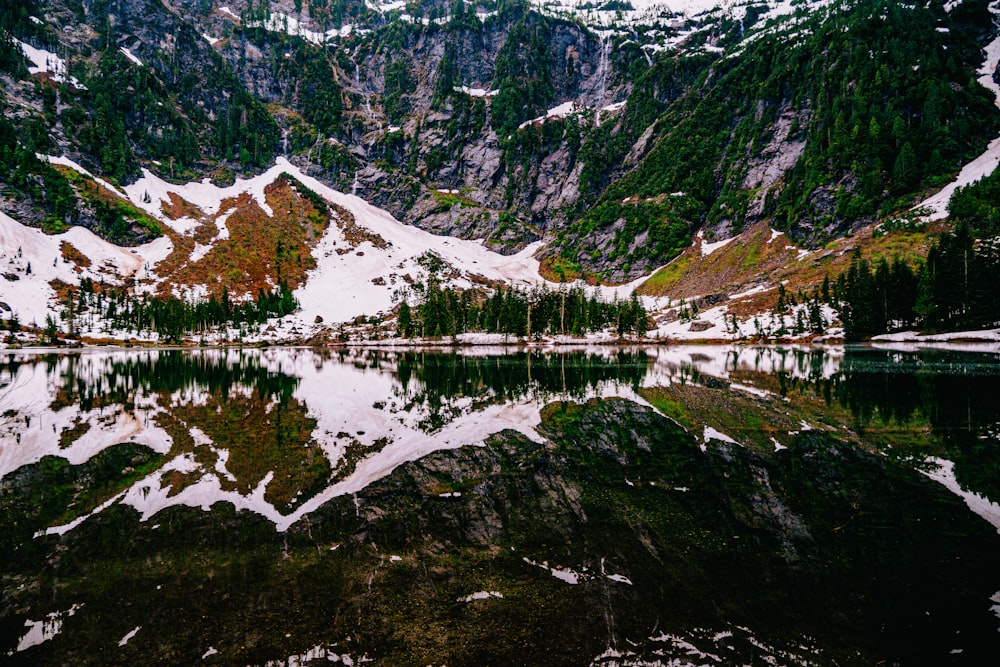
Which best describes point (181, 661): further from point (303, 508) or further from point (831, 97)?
point (831, 97)

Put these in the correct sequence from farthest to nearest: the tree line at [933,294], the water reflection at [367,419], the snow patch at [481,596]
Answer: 1. the tree line at [933,294]
2. the water reflection at [367,419]
3. the snow patch at [481,596]

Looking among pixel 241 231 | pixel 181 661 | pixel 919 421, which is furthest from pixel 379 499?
pixel 241 231

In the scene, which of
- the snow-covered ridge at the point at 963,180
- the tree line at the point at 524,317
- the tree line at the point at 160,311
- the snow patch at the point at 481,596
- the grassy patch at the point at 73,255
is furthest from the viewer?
the grassy patch at the point at 73,255

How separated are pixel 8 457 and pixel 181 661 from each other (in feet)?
48.6

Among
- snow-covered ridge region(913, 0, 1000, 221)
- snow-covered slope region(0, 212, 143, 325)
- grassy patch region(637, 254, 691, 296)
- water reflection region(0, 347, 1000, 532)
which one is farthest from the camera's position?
grassy patch region(637, 254, 691, 296)

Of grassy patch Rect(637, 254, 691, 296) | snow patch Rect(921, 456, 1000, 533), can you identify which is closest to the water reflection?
snow patch Rect(921, 456, 1000, 533)

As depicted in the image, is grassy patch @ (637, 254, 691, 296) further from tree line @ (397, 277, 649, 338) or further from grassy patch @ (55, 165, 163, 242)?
grassy patch @ (55, 165, 163, 242)

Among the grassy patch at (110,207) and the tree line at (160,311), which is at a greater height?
the grassy patch at (110,207)

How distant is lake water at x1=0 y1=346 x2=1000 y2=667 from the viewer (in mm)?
6250

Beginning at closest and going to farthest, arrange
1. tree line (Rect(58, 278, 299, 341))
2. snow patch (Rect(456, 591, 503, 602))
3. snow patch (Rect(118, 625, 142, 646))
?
snow patch (Rect(118, 625, 142, 646)) < snow patch (Rect(456, 591, 503, 602)) < tree line (Rect(58, 278, 299, 341))

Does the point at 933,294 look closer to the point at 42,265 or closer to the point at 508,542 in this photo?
the point at 508,542

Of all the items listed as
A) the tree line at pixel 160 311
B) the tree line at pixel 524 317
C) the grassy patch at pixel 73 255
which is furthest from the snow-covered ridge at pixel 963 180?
the grassy patch at pixel 73 255

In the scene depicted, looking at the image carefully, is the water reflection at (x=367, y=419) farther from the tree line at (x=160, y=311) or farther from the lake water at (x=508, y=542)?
the tree line at (x=160, y=311)

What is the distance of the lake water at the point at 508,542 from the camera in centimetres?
625
